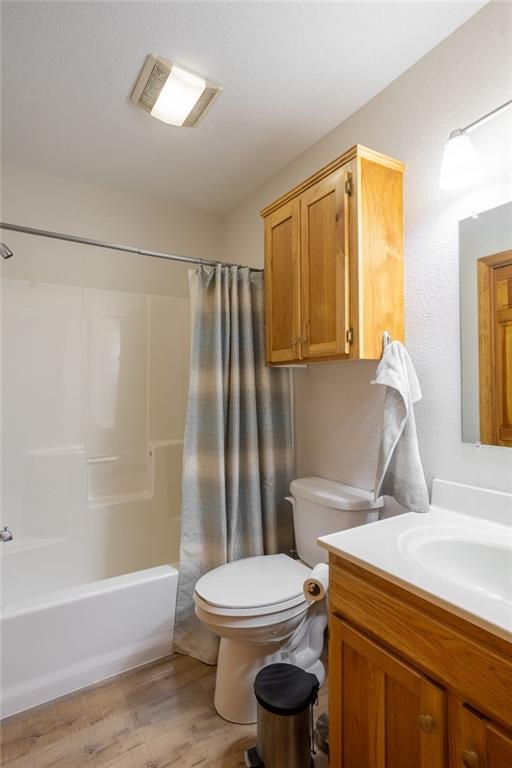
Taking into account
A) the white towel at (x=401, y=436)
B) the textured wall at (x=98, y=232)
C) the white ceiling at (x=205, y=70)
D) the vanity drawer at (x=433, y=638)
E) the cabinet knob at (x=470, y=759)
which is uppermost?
the white ceiling at (x=205, y=70)

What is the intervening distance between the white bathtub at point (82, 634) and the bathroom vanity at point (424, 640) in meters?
0.97

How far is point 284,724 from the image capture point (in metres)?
1.23

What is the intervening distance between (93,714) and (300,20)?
2.56m

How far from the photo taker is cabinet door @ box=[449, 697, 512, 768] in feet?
2.31

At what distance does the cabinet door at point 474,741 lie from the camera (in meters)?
0.70

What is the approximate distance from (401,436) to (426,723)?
749 mm

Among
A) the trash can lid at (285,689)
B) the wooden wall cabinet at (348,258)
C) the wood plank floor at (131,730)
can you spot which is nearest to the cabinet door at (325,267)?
the wooden wall cabinet at (348,258)

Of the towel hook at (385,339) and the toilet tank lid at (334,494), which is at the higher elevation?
the towel hook at (385,339)

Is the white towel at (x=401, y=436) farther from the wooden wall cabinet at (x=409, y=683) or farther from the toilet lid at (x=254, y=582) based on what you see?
the toilet lid at (x=254, y=582)

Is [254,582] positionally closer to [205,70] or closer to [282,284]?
[282,284]

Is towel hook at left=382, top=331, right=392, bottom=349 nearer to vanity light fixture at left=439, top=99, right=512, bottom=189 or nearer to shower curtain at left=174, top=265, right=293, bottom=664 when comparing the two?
vanity light fixture at left=439, top=99, right=512, bottom=189

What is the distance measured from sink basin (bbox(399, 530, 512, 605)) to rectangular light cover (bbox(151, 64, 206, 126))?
1767 millimetres

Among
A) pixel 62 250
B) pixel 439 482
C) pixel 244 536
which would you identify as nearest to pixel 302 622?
pixel 244 536

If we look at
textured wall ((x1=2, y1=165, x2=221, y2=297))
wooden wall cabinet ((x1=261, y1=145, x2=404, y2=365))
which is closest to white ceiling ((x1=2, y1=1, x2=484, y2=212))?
textured wall ((x1=2, y1=165, x2=221, y2=297))
